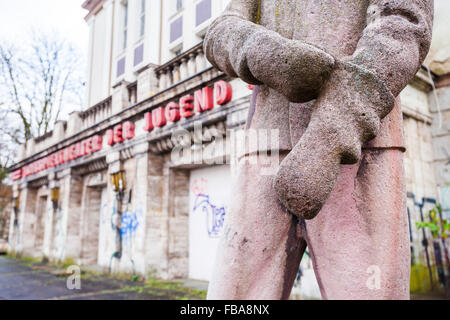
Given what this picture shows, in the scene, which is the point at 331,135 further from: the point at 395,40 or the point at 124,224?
the point at 124,224

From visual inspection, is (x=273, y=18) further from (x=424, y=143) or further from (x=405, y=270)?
(x=424, y=143)

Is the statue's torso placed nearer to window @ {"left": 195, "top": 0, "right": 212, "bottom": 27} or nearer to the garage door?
the garage door

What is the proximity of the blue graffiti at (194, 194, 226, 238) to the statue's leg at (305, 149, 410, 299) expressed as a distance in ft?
19.9

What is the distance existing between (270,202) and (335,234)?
0.79 feet

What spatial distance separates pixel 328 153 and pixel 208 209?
684 cm

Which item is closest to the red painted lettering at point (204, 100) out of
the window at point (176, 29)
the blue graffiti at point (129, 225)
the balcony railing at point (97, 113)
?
the blue graffiti at point (129, 225)

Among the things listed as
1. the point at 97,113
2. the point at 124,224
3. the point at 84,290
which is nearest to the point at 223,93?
the point at 124,224

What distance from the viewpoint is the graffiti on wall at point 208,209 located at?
7421 mm

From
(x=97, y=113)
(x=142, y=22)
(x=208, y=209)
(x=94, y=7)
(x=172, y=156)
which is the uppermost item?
(x=94, y=7)

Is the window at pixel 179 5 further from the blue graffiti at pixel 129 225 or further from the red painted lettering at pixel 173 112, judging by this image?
the blue graffiti at pixel 129 225

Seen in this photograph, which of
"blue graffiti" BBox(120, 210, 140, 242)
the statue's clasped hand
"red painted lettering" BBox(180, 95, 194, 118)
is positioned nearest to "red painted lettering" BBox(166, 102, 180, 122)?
"red painted lettering" BBox(180, 95, 194, 118)

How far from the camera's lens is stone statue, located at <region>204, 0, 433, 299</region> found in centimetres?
103

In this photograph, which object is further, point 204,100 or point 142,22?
point 142,22

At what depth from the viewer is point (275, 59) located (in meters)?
1.08
